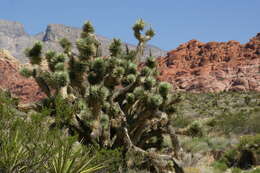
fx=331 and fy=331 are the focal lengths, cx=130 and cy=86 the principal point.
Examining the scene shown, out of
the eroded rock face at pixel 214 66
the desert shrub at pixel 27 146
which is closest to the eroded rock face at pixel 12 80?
the eroded rock face at pixel 214 66

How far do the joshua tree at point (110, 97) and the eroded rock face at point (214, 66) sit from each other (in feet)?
129

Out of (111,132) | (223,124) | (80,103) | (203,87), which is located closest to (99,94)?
(80,103)

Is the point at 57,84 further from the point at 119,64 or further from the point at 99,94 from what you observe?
the point at 119,64

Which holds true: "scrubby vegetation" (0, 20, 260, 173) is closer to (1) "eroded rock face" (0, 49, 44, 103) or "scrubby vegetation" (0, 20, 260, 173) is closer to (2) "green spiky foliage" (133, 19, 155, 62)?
(2) "green spiky foliage" (133, 19, 155, 62)

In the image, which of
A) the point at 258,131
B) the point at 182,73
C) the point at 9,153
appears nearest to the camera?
the point at 9,153

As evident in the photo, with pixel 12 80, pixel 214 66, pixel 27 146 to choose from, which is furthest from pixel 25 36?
pixel 27 146

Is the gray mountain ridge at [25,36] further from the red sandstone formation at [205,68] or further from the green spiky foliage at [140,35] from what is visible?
the green spiky foliage at [140,35]

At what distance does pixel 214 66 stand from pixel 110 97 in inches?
2086

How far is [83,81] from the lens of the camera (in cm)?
944

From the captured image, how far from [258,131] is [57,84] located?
1217 cm

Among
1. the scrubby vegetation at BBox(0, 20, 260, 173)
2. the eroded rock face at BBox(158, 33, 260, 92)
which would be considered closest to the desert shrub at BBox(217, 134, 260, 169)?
the scrubby vegetation at BBox(0, 20, 260, 173)

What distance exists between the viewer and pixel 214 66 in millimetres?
Result: 59188

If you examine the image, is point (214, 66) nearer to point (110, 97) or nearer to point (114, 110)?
point (110, 97)

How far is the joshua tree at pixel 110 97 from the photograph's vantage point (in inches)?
309
